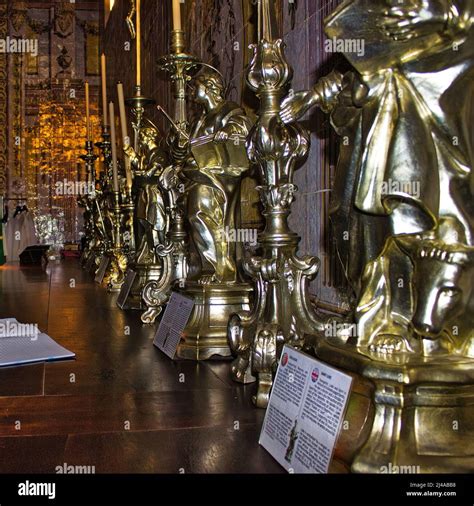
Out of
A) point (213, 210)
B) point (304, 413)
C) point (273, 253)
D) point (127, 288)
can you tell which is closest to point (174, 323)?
point (213, 210)

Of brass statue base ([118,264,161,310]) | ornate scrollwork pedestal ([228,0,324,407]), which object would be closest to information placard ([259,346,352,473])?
ornate scrollwork pedestal ([228,0,324,407])

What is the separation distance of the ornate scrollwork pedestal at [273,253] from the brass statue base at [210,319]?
0.42 metres

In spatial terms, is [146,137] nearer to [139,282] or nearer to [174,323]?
[139,282]

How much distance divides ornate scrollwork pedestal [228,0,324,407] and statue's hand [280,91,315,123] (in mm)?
103

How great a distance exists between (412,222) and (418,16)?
34 centimetres

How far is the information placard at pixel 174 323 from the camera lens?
2377 millimetres

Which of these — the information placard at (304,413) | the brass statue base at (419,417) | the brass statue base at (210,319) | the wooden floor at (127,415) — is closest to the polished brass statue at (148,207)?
the wooden floor at (127,415)

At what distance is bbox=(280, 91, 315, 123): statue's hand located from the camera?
58.5 inches

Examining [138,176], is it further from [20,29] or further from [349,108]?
[20,29]

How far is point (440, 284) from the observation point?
1159 mm

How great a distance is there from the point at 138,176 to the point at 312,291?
1.92 metres

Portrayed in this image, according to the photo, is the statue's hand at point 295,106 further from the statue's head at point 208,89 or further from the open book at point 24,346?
the open book at point 24,346

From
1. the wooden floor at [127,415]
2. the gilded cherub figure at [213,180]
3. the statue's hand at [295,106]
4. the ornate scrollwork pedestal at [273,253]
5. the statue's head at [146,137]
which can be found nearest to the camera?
the wooden floor at [127,415]

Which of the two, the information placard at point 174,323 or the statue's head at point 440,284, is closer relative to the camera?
the statue's head at point 440,284
